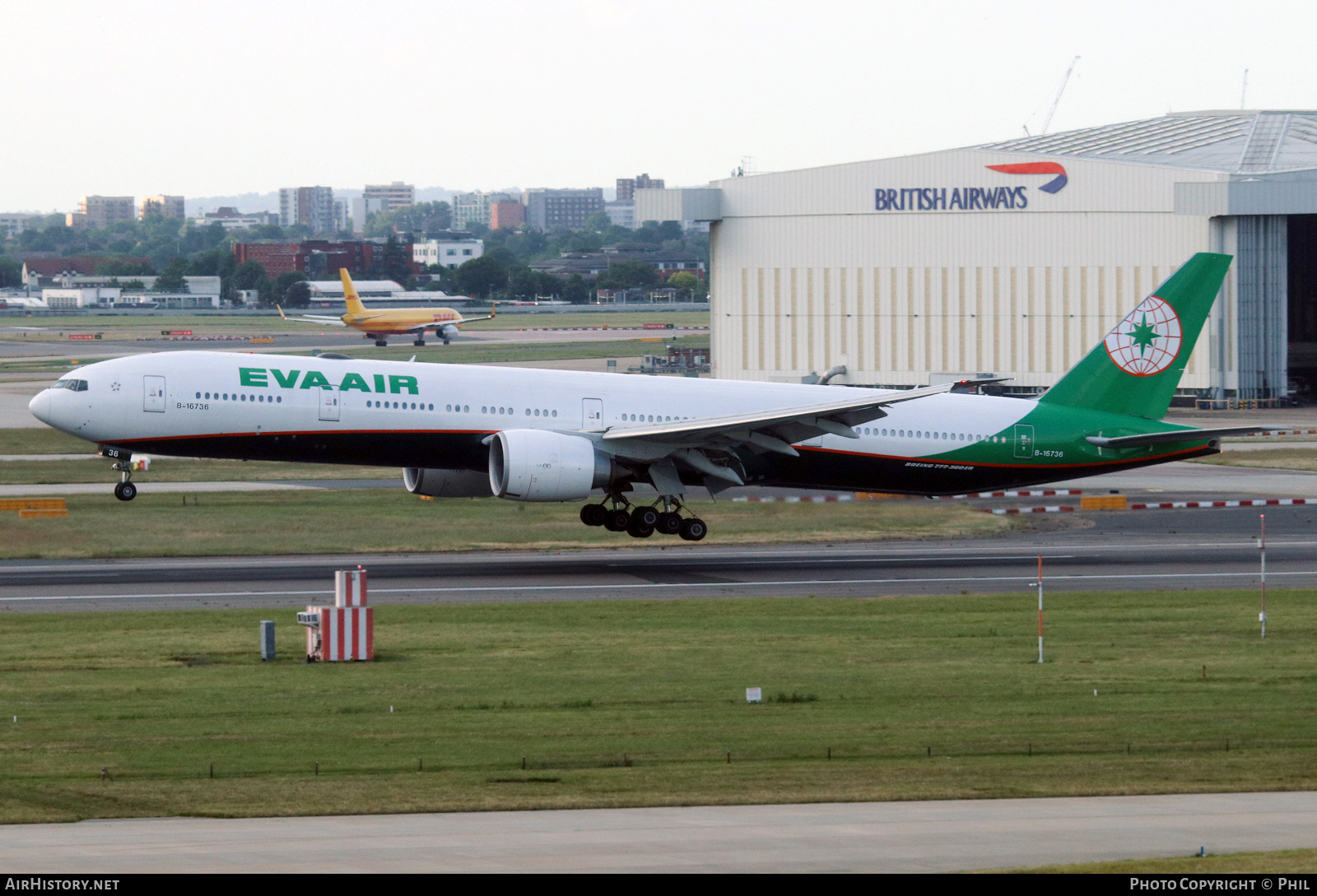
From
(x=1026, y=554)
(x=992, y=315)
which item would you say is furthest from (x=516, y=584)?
(x=992, y=315)

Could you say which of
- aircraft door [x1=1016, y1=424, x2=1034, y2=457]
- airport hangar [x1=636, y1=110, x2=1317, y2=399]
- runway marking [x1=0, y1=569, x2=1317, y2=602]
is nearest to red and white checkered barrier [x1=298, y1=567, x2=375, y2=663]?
runway marking [x1=0, y1=569, x2=1317, y2=602]

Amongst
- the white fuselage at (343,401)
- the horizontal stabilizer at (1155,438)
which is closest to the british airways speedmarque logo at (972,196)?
the horizontal stabilizer at (1155,438)

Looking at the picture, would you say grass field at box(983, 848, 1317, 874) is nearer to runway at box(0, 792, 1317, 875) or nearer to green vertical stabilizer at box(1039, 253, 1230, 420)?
runway at box(0, 792, 1317, 875)

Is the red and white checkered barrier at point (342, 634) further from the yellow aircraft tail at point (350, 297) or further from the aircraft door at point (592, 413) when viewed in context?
the yellow aircraft tail at point (350, 297)

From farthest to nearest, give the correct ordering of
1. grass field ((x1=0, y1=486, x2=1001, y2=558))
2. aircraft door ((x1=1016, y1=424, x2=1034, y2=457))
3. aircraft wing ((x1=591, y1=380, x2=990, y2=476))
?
aircraft door ((x1=1016, y1=424, x2=1034, y2=457)) < grass field ((x1=0, y1=486, x2=1001, y2=558)) < aircraft wing ((x1=591, y1=380, x2=990, y2=476))

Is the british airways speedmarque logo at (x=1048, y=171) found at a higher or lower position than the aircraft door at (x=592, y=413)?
higher

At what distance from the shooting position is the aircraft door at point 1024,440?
1747 inches

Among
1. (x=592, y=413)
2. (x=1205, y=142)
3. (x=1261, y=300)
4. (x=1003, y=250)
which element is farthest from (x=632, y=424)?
(x=1205, y=142)

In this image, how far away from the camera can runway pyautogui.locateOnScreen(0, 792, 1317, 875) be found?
15.3 meters

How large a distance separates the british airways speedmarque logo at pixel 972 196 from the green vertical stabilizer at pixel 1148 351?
1750 inches

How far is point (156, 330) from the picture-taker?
7254 inches

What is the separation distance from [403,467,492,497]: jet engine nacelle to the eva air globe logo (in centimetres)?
1769

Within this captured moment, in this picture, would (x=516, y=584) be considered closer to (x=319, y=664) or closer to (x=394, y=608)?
(x=394, y=608)

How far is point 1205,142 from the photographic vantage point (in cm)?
9338
